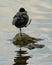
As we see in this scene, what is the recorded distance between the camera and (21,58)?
11320 mm

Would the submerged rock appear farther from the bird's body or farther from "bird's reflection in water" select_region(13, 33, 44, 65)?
the bird's body

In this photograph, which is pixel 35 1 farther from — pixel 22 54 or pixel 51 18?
pixel 22 54

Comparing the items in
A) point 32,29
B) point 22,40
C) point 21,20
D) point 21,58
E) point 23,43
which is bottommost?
A: point 21,58

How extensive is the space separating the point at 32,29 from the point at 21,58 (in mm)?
3801

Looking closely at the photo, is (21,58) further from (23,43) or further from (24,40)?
(24,40)

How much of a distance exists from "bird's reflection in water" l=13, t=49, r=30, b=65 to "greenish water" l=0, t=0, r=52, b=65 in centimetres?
11

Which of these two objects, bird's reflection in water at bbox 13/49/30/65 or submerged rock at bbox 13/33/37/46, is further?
submerged rock at bbox 13/33/37/46

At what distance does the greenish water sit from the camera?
11.4m

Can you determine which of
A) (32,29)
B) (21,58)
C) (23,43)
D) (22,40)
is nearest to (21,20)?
(22,40)

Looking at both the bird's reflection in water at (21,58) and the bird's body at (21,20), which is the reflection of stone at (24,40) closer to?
the bird's body at (21,20)

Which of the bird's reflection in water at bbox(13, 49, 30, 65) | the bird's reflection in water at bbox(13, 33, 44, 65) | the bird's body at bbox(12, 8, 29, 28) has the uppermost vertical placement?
the bird's body at bbox(12, 8, 29, 28)

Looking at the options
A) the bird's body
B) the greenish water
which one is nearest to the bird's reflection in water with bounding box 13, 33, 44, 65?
the greenish water

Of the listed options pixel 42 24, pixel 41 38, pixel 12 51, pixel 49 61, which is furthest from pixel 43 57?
pixel 42 24

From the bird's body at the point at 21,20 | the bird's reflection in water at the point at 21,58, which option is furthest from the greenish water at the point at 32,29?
the bird's body at the point at 21,20
